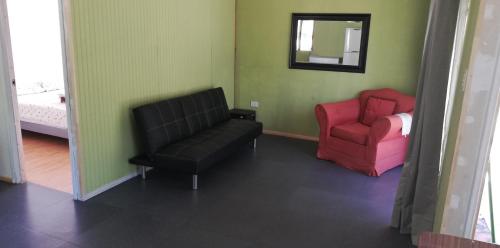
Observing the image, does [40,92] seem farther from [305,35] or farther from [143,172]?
[305,35]

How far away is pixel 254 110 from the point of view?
5.72 metres

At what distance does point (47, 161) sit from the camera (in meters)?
4.15

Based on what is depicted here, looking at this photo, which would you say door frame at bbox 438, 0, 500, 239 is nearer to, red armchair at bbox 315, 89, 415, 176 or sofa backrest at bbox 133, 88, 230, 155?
red armchair at bbox 315, 89, 415, 176

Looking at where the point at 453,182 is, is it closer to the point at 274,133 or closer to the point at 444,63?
the point at 444,63

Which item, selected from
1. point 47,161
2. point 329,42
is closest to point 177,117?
point 47,161

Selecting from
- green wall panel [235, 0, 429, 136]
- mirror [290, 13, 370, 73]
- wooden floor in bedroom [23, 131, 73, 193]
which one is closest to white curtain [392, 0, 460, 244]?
green wall panel [235, 0, 429, 136]

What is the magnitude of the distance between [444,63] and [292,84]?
3.04 metres

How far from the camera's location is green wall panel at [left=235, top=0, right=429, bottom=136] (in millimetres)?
4625

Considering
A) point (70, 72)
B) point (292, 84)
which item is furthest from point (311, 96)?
point (70, 72)

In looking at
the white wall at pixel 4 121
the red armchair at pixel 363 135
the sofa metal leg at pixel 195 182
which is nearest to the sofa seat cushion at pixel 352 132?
the red armchair at pixel 363 135

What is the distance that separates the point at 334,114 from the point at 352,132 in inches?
13.8

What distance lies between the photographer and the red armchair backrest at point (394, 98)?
4.38m

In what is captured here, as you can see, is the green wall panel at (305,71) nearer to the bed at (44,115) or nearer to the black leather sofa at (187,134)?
the black leather sofa at (187,134)

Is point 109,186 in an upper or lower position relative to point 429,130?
lower
